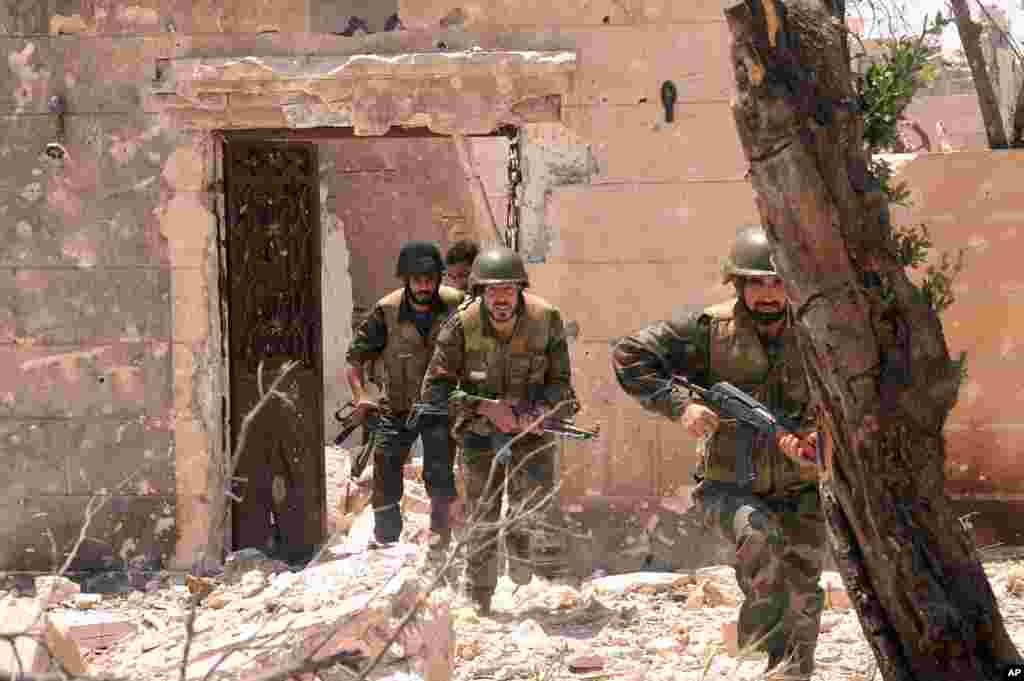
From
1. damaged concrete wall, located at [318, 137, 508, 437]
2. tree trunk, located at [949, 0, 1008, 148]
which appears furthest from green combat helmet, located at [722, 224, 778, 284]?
damaged concrete wall, located at [318, 137, 508, 437]

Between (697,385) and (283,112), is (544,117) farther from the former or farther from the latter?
(697,385)

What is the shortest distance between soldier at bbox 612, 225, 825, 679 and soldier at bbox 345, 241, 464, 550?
74.5 inches

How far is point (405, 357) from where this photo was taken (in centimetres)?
734

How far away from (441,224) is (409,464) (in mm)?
3358

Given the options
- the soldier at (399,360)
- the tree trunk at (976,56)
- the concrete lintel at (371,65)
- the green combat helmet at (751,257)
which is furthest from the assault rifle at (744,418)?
the tree trunk at (976,56)

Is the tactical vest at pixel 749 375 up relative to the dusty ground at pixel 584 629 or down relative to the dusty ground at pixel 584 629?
up

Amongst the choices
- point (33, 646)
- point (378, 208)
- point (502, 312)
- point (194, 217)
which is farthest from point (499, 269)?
point (378, 208)

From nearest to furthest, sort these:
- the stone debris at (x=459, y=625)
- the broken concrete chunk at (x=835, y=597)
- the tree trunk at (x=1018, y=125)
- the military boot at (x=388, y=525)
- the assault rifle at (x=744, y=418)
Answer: the stone debris at (x=459, y=625), the assault rifle at (x=744, y=418), the broken concrete chunk at (x=835, y=597), the military boot at (x=388, y=525), the tree trunk at (x=1018, y=125)

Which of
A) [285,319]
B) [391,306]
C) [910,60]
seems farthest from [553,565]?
[910,60]

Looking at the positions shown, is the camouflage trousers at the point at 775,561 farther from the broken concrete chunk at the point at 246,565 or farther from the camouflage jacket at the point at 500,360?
the broken concrete chunk at the point at 246,565

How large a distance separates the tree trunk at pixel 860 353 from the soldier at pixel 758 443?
4.86 feet

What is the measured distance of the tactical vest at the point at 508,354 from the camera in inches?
261

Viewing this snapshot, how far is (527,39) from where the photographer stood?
733cm

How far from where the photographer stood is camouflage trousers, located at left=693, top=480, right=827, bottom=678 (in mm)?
5012
